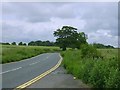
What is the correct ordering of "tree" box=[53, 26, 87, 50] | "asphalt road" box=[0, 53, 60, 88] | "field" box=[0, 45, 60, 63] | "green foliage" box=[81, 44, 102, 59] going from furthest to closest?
"tree" box=[53, 26, 87, 50] < "field" box=[0, 45, 60, 63] < "green foliage" box=[81, 44, 102, 59] < "asphalt road" box=[0, 53, 60, 88]

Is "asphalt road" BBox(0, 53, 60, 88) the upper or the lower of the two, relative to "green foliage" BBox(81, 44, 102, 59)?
lower

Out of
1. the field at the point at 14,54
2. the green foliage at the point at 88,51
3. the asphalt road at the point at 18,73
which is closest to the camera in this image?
the asphalt road at the point at 18,73

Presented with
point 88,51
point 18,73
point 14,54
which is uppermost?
point 88,51

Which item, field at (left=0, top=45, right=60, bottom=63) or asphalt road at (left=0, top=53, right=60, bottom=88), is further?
field at (left=0, top=45, right=60, bottom=63)

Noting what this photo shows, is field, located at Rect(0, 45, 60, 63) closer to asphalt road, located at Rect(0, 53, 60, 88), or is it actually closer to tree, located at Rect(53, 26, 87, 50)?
asphalt road, located at Rect(0, 53, 60, 88)

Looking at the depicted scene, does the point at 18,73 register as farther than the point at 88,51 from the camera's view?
No

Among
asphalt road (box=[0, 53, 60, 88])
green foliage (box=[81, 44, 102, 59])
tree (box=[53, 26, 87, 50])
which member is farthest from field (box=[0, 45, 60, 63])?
tree (box=[53, 26, 87, 50])

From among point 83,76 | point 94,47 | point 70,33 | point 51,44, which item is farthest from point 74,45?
point 83,76

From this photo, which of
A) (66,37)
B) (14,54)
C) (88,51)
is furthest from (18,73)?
(66,37)

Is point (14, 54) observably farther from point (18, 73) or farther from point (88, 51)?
Result: point (18, 73)

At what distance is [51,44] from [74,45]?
59308 mm

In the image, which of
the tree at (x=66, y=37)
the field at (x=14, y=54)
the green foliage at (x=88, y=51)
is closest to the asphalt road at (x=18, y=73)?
the green foliage at (x=88, y=51)

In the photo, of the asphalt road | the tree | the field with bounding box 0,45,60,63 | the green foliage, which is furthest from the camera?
the tree

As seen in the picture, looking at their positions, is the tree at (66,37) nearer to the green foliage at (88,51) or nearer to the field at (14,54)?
the field at (14,54)
